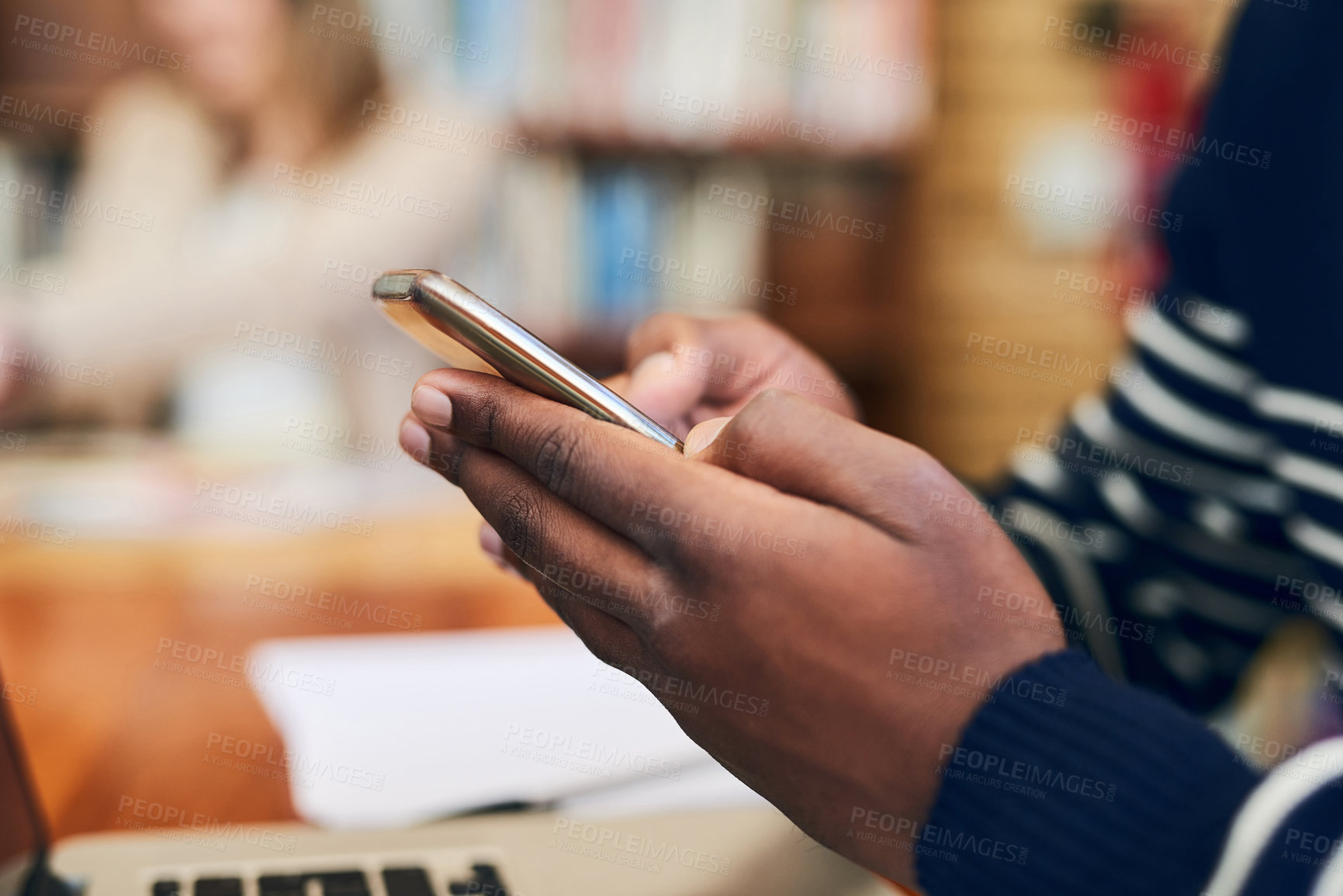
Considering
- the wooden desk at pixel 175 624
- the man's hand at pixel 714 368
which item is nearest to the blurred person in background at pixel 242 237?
the wooden desk at pixel 175 624

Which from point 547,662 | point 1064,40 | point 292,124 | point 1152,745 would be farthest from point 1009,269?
point 1152,745

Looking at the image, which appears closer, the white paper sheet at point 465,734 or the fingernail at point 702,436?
the fingernail at point 702,436

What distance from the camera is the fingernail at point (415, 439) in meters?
0.35

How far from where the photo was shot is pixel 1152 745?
0.31 m

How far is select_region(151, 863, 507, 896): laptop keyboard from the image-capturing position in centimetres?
35

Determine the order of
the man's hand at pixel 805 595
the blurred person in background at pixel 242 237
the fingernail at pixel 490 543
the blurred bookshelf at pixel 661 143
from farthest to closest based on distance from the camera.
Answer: the blurred bookshelf at pixel 661 143 < the blurred person in background at pixel 242 237 < the fingernail at pixel 490 543 < the man's hand at pixel 805 595

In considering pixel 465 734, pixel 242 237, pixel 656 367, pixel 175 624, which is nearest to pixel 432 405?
pixel 656 367

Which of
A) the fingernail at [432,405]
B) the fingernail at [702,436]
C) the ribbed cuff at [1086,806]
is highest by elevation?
the fingernail at [432,405]

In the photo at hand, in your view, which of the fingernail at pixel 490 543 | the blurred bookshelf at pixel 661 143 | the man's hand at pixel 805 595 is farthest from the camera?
the blurred bookshelf at pixel 661 143

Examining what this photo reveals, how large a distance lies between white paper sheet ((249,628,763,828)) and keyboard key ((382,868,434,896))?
0.30 feet

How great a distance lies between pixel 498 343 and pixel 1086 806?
0.22m

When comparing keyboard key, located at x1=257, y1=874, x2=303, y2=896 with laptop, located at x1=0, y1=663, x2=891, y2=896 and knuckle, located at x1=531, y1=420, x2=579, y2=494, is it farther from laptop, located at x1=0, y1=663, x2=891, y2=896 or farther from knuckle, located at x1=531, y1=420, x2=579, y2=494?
knuckle, located at x1=531, y1=420, x2=579, y2=494

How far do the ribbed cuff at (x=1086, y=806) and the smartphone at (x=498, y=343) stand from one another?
0.13 metres

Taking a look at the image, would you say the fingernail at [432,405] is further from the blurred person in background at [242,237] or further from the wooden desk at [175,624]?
the blurred person in background at [242,237]
